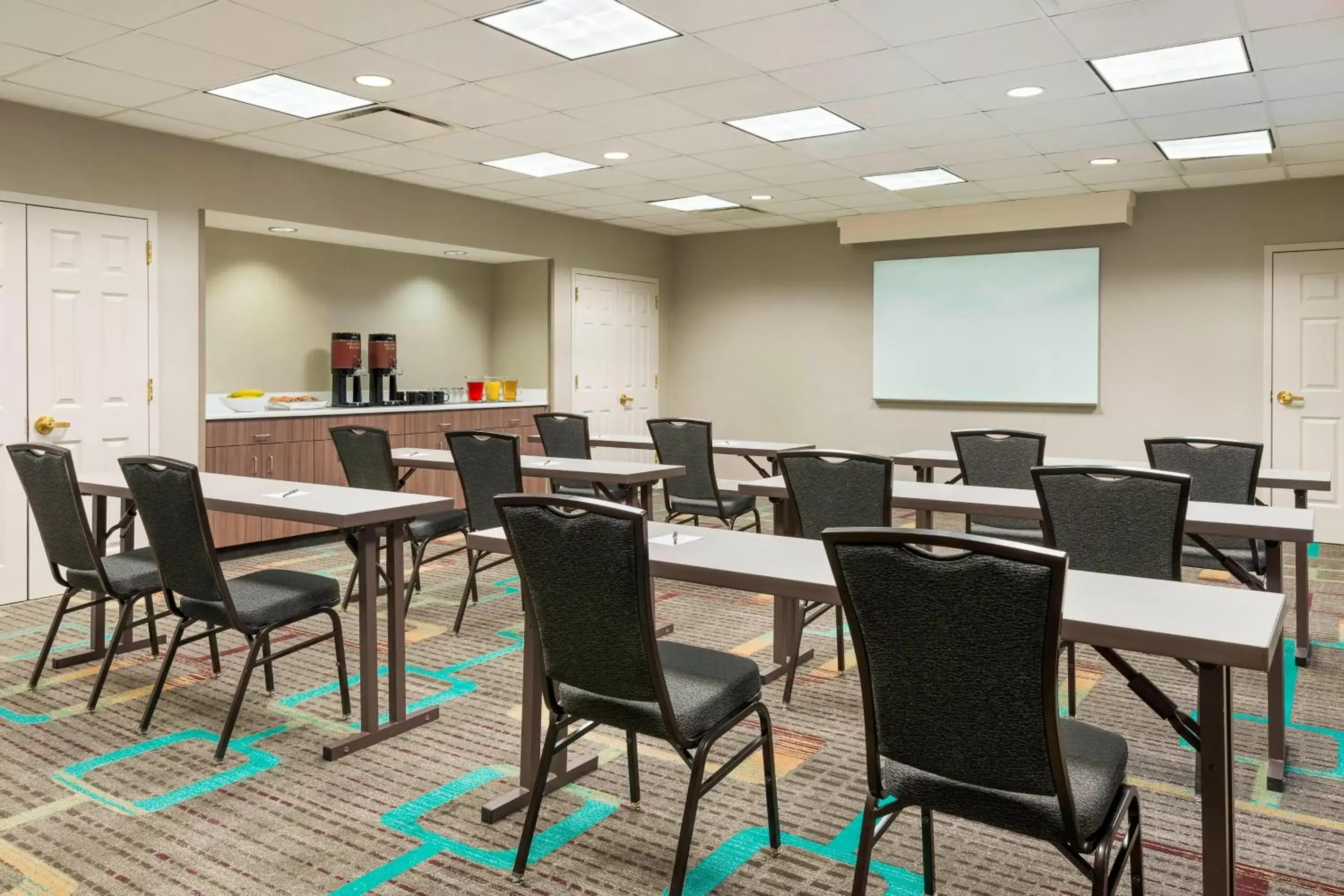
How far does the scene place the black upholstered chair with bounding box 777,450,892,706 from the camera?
11.0ft

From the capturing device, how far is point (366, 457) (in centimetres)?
473

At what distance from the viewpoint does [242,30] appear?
3.81 meters

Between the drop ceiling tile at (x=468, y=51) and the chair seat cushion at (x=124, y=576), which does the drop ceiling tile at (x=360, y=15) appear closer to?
the drop ceiling tile at (x=468, y=51)

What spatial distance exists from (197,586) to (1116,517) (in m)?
2.72

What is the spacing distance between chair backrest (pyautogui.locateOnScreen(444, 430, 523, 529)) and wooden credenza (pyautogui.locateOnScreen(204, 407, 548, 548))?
1.70 m

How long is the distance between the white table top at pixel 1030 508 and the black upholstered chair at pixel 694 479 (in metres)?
1.08

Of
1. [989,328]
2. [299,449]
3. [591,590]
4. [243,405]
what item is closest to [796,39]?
[591,590]

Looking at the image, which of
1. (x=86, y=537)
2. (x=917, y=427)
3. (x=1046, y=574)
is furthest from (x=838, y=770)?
(x=917, y=427)

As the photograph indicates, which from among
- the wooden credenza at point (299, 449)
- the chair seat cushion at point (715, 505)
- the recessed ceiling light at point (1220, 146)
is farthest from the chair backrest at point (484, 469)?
the recessed ceiling light at point (1220, 146)

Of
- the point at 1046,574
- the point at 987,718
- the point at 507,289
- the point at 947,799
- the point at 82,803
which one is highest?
the point at 507,289

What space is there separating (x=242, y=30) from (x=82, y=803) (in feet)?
9.29

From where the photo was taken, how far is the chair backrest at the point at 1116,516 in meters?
2.78

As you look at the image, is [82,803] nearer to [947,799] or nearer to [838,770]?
[838,770]

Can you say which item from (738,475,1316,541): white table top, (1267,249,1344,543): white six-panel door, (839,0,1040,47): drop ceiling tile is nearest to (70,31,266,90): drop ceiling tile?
(839,0,1040,47): drop ceiling tile
